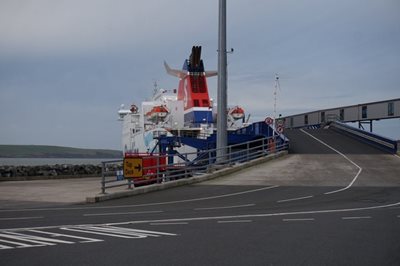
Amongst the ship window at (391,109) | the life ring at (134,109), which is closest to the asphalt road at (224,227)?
the ship window at (391,109)

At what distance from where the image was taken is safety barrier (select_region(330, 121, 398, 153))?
109 ft

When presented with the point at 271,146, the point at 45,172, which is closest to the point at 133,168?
the point at 271,146

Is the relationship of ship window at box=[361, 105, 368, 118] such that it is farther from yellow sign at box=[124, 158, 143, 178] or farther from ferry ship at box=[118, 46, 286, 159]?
yellow sign at box=[124, 158, 143, 178]

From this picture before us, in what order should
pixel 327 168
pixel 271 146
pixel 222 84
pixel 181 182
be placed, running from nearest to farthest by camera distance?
pixel 181 182
pixel 222 84
pixel 327 168
pixel 271 146

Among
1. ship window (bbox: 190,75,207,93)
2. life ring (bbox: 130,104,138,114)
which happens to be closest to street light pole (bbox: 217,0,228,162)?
ship window (bbox: 190,75,207,93)

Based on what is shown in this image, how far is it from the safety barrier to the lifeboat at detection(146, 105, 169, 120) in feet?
46.8

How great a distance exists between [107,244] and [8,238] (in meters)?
2.02

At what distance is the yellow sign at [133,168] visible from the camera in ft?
63.5

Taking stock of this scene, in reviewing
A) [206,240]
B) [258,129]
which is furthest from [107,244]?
[258,129]

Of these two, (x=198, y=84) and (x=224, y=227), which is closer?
(x=224, y=227)

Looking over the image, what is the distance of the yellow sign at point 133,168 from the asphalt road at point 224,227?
99 centimetres

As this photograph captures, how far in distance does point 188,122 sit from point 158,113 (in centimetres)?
237

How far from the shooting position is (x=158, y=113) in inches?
1644

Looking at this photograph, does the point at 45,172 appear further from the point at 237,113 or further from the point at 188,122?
the point at 237,113
